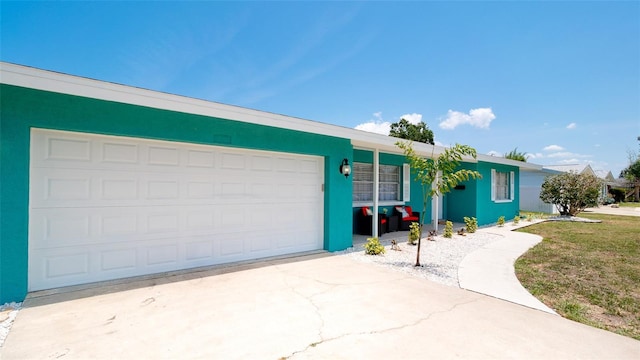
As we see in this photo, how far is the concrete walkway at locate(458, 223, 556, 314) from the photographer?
13.3 ft

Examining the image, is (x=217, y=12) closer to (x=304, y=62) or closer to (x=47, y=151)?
(x=304, y=62)

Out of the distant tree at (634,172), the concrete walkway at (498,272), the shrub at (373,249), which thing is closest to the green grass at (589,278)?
the concrete walkway at (498,272)

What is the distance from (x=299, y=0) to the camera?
25.5 feet

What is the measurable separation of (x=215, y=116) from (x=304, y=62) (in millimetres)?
7031

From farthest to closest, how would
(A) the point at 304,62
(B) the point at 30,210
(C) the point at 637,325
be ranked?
(A) the point at 304,62, (B) the point at 30,210, (C) the point at 637,325

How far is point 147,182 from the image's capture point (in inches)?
181

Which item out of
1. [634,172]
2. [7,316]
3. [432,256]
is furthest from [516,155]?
[7,316]

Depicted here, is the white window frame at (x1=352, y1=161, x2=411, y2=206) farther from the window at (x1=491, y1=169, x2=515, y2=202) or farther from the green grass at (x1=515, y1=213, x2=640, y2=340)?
the window at (x1=491, y1=169, x2=515, y2=202)

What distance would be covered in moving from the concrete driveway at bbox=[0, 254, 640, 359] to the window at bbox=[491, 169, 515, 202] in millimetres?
9836

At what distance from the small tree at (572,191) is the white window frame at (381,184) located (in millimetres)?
9236

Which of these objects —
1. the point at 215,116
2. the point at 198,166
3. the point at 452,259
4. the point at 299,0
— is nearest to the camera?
the point at 215,116

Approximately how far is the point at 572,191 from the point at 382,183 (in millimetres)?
10811

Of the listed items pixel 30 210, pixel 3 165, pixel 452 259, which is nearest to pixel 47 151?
pixel 3 165

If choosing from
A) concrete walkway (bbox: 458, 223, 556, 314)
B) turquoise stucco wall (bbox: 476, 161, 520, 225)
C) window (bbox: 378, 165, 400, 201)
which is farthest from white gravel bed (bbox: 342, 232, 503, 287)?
turquoise stucco wall (bbox: 476, 161, 520, 225)
